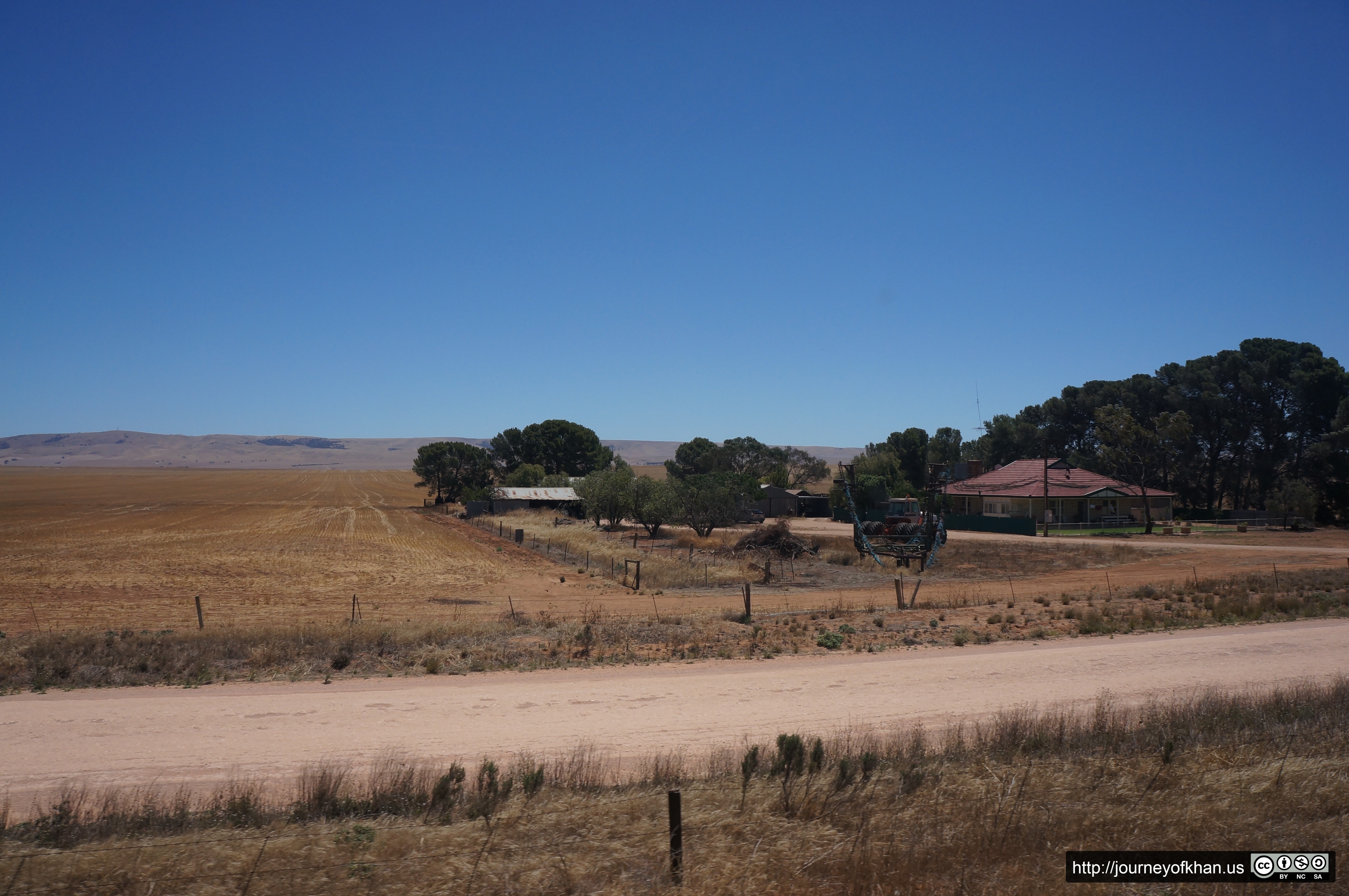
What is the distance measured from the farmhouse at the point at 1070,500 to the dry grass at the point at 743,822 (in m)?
54.7

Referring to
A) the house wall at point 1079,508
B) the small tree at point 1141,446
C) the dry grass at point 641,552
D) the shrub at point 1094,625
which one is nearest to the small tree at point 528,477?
the dry grass at point 641,552

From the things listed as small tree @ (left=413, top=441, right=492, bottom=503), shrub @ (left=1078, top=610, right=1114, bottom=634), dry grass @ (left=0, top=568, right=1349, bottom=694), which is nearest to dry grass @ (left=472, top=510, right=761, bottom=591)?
dry grass @ (left=0, top=568, right=1349, bottom=694)

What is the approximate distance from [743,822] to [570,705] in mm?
8660

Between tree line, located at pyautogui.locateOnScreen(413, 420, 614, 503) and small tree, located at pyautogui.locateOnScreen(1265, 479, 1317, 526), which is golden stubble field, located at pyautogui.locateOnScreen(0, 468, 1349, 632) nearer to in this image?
small tree, located at pyautogui.locateOnScreen(1265, 479, 1317, 526)

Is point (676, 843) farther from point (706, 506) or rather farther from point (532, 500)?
point (532, 500)

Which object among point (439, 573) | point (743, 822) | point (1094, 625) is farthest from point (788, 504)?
point (743, 822)

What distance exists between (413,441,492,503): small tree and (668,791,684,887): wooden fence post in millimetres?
108841

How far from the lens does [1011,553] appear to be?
4650 cm

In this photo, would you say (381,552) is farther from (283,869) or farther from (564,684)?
(283,869)

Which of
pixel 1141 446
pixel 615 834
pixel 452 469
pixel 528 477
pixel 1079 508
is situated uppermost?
pixel 1141 446

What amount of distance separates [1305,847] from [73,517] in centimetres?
9973

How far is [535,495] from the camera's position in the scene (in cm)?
9219

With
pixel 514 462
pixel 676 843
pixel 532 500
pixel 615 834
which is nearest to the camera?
pixel 676 843

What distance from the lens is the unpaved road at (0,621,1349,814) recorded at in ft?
39.4
